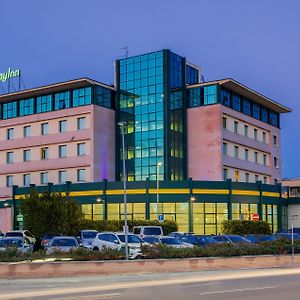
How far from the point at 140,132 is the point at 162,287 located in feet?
201

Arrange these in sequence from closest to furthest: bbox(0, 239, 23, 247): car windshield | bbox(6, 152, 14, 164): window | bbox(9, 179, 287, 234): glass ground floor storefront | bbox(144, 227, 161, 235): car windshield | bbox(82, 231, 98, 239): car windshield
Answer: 1. bbox(0, 239, 23, 247): car windshield
2. bbox(82, 231, 98, 239): car windshield
3. bbox(144, 227, 161, 235): car windshield
4. bbox(9, 179, 287, 234): glass ground floor storefront
5. bbox(6, 152, 14, 164): window

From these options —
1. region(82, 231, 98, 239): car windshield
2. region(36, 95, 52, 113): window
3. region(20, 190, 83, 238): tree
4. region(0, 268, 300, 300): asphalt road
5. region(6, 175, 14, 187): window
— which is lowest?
region(0, 268, 300, 300): asphalt road

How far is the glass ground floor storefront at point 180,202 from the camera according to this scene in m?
69.3

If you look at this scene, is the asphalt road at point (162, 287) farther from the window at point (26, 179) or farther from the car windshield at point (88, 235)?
the window at point (26, 179)

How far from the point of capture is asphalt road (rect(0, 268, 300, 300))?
59.5 feet

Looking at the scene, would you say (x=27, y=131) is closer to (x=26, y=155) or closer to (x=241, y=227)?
(x=26, y=155)

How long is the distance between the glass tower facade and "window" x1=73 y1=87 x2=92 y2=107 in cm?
466

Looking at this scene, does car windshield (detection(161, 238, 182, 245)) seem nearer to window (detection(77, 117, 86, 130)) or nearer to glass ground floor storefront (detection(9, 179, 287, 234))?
glass ground floor storefront (detection(9, 179, 287, 234))

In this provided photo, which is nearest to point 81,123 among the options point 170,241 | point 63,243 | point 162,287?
point 170,241

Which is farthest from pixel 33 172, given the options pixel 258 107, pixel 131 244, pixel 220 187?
pixel 131 244

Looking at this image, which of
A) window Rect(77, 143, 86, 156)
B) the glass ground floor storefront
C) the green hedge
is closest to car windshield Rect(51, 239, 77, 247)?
the green hedge

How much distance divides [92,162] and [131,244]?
44.3m

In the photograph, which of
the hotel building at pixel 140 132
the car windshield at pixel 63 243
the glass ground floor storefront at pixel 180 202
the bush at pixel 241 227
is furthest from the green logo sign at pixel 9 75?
the car windshield at pixel 63 243

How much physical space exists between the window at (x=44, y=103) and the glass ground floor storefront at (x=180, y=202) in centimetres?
1491
